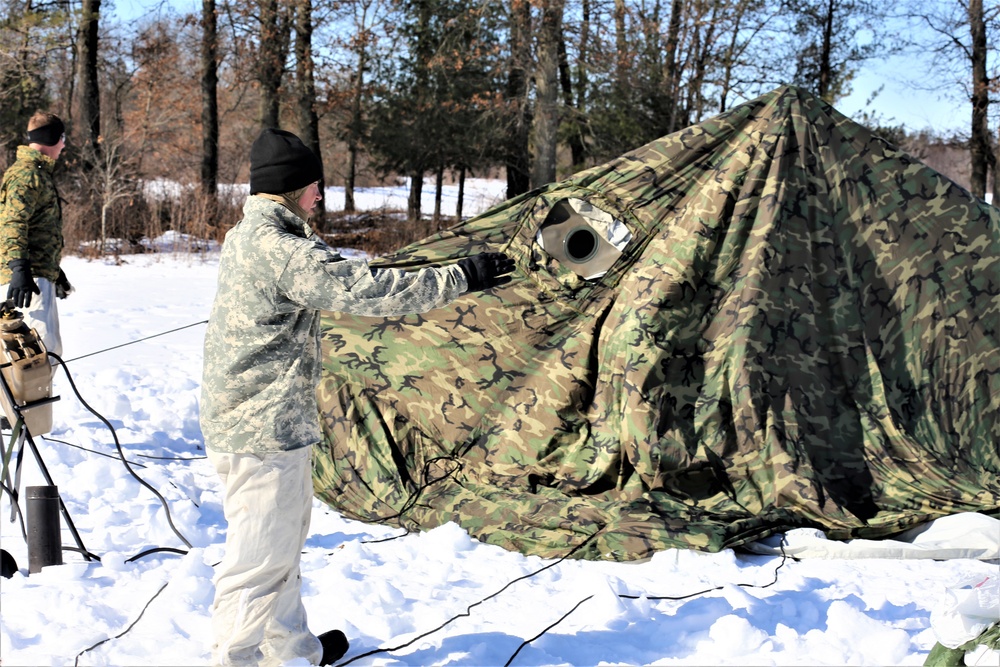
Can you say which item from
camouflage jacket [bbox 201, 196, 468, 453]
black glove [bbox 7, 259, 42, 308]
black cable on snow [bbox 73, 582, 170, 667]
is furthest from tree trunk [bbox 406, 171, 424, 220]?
camouflage jacket [bbox 201, 196, 468, 453]

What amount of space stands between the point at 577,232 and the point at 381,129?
19.3m

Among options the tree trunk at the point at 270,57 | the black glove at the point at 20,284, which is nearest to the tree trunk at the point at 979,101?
the tree trunk at the point at 270,57

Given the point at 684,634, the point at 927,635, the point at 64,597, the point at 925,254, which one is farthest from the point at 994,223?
→ the point at 64,597

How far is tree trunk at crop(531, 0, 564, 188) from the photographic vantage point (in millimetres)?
17473

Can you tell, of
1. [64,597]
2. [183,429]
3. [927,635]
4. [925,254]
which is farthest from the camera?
[183,429]

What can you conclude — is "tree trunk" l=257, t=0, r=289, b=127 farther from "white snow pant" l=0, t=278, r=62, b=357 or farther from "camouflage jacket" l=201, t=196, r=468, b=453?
"camouflage jacket" l=201, t=196, r=468, b=453

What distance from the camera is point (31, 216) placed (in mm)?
5168

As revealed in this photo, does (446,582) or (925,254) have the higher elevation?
(925,254)

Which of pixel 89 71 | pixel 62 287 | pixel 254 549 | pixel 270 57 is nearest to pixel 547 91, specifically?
pixel 270 57

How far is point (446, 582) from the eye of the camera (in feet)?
12.8

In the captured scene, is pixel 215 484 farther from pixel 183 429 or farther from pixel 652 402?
pixel 652 402

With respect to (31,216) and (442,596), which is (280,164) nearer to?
(442,596)

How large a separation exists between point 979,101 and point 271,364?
25.0 m

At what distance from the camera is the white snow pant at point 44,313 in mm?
5156
